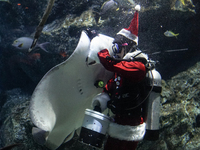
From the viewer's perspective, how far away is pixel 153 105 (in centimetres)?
213

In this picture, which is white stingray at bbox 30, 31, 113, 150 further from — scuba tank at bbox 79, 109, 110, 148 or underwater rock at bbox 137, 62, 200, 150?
underwater rock at bbox 137, 62, 200, 150

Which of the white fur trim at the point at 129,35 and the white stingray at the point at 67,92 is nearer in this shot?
the white stingray at the point at 67,92

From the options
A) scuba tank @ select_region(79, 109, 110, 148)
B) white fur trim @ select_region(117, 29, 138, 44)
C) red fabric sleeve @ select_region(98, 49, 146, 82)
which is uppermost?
white fur trim @ select_region(117, 29, 138, 44)

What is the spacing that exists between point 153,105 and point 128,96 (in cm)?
52

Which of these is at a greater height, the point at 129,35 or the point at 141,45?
the point at 129,35

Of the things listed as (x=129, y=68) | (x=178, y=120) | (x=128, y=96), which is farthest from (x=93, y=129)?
(x=178, y=120)

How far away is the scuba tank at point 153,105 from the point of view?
2035 millimetres

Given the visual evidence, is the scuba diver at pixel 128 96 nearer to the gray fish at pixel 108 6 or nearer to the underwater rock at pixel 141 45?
the underwater rock at pixel 141 45

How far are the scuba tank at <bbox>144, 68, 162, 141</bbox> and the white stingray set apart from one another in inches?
27.7

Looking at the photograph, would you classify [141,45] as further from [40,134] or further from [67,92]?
[40,134]

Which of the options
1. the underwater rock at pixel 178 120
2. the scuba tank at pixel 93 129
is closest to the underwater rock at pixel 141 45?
the underwater rock at pixel 178 120

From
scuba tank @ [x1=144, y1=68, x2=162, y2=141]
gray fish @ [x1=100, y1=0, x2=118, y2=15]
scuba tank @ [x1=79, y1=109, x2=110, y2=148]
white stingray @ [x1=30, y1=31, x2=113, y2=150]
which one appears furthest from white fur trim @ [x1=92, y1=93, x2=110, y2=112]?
gray fish @ [x1=100, y1=0, x2=118, y2=15]

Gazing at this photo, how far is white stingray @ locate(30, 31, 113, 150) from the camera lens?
183cm

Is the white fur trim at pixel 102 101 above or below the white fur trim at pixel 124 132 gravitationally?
above
